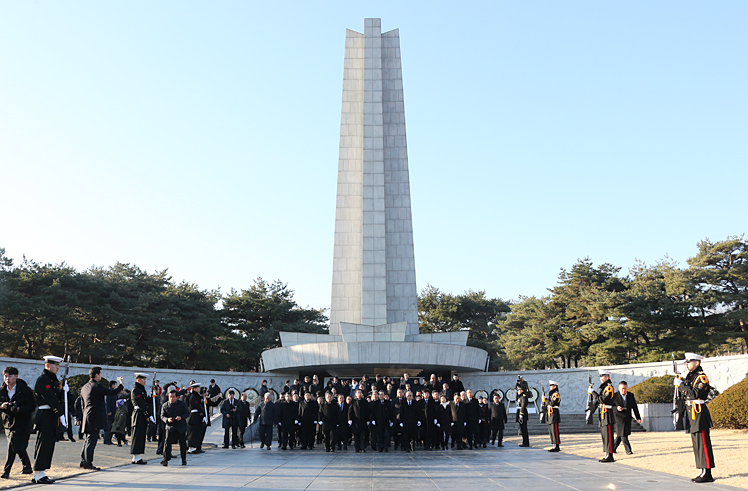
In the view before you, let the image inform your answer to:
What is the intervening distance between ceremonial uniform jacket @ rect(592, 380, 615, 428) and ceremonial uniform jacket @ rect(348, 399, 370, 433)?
19.5 feet

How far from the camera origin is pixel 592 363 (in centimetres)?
3303

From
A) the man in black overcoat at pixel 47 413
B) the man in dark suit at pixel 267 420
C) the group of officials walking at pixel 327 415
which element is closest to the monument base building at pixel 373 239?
the group of officials walking at pixel 327 415

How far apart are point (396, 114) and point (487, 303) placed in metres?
23.8

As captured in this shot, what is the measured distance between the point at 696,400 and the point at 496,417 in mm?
8346

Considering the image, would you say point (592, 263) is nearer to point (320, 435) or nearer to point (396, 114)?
point (396, 114)

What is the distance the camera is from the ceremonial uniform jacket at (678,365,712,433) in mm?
8680

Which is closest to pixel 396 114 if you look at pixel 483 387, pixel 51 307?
pixel 483 387

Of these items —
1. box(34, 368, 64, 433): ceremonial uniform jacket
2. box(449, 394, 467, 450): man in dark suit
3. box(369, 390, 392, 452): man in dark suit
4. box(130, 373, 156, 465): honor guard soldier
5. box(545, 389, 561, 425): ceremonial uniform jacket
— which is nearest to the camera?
box(34, 368, 64, 433): ceremonial uniform jacket

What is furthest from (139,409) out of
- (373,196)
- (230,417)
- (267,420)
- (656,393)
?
(373,196)

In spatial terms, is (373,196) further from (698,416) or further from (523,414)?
(698,416)

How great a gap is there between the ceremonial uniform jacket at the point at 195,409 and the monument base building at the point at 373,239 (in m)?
11.8

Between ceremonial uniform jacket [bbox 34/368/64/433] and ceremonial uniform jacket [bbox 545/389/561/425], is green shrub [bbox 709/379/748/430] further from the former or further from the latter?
ceremonial uniform jacket [bbox 34/368/64/433]

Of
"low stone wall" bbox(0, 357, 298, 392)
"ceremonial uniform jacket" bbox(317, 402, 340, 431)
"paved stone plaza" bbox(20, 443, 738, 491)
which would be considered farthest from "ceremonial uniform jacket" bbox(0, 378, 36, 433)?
"low stone wall" bbox(0, 357, 298, 392)

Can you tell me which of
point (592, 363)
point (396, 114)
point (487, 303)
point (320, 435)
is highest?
point (396, 114)
